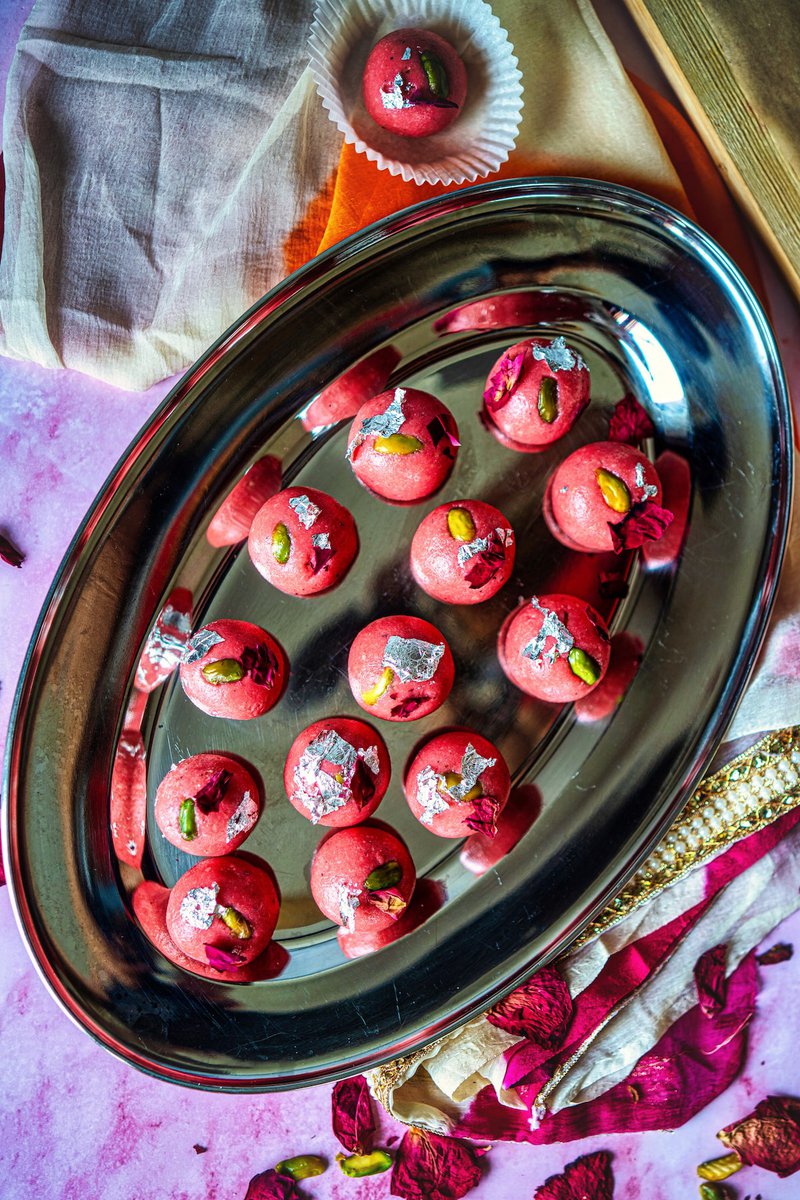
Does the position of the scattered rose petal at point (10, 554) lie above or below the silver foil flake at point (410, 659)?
below

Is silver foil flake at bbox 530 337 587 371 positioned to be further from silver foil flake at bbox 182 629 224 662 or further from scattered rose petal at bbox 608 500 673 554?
silver foil flake at bbox 182 629 224 662

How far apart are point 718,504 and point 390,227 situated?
2.18ft

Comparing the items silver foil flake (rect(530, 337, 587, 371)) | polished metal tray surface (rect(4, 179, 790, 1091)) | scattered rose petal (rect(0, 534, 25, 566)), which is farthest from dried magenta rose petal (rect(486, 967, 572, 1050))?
scattered rose petal (rect(0, 534, 25, 566))

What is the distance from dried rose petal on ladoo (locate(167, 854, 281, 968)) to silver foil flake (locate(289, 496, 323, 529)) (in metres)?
0.52

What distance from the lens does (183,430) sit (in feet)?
4.24

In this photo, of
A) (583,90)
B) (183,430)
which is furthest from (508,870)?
(583,90)

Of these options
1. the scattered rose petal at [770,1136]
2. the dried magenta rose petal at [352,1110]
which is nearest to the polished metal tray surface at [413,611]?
the dried magenta rose petal at [352,1110]

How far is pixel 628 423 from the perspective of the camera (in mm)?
1381

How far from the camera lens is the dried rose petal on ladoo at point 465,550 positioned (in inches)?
47.8

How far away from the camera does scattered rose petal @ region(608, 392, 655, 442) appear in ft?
4.53

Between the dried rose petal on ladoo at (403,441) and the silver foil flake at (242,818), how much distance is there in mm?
513

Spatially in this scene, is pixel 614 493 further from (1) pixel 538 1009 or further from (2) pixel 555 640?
(1) pixel 538 1009

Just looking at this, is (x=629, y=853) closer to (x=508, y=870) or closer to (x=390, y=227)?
(x=508, y=870)

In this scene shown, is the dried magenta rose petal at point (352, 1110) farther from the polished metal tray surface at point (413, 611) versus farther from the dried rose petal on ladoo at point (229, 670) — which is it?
the dried rose petal on ladoo at point (229, 670)
